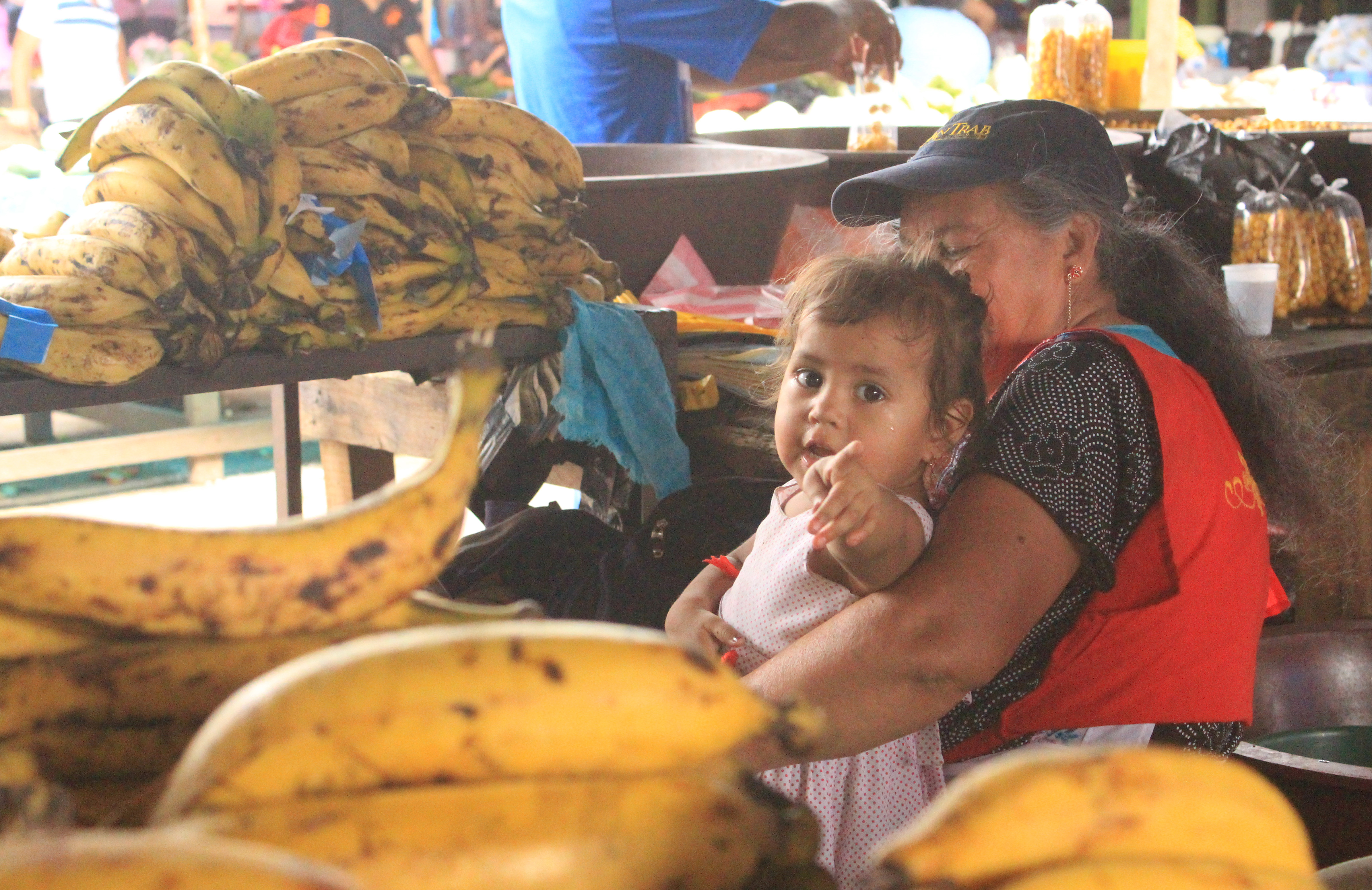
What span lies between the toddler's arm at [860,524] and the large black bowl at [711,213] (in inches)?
51.3

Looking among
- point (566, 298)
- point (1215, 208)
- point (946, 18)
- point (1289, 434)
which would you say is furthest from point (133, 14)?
point (1289, 434)

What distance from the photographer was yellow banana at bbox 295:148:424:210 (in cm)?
202

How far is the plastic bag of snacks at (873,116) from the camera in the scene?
3850mm

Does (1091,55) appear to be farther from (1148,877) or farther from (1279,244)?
(1148,877)

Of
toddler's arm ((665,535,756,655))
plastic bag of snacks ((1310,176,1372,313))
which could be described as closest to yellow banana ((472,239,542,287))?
toddler's arm ((665,535,756,655))

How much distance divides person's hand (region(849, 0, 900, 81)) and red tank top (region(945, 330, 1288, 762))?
264cm

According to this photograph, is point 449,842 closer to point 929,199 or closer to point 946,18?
point 929,199

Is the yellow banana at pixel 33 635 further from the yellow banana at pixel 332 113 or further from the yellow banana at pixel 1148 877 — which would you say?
the yellow banana at pixel 332 113

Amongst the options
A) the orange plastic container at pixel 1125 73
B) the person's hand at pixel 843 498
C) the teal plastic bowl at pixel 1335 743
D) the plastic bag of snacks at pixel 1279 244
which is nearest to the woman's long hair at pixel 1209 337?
the teal plastic bowl at pixel 1335 743

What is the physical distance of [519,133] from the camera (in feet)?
7.55

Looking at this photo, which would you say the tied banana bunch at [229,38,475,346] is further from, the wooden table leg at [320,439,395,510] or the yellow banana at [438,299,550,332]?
the wooden table leg at [320,439,395,510]

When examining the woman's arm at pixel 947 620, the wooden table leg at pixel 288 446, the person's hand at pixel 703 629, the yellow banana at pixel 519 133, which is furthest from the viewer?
the wooden table leg at pixel 288 446

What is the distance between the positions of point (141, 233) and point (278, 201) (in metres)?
0.23

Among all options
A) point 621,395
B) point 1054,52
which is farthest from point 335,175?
point 1054,52
